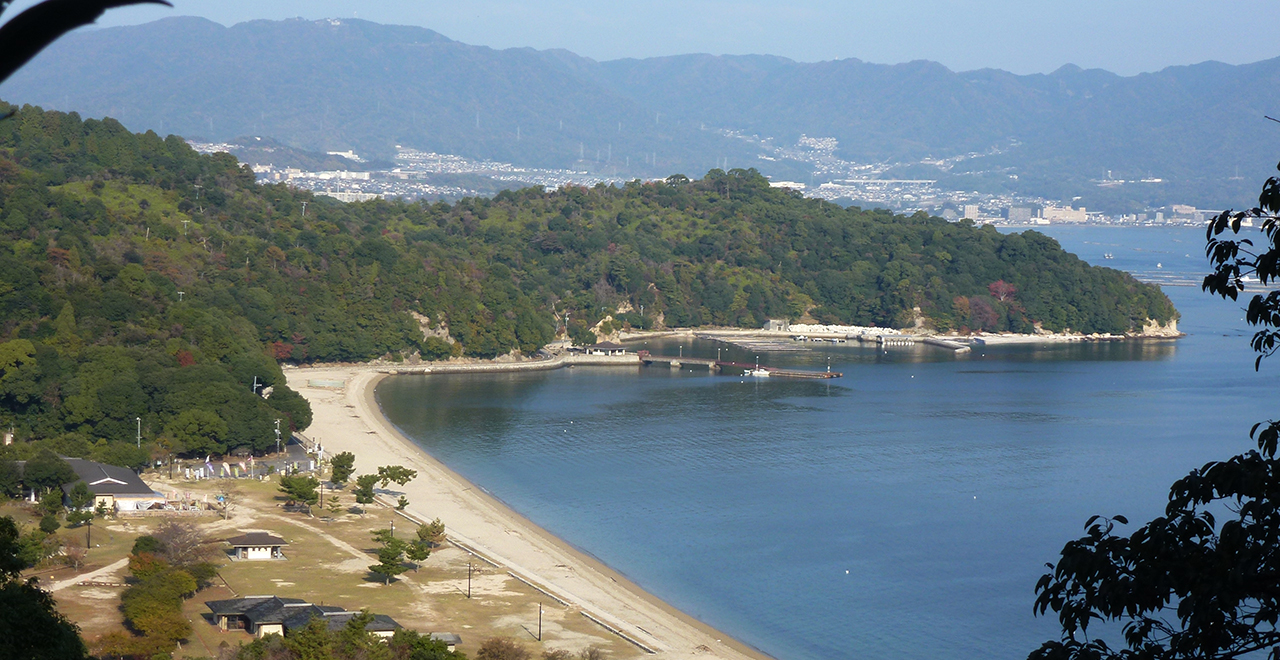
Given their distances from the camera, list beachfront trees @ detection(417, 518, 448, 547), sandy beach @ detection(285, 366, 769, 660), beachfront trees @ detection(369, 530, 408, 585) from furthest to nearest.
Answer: beachfront trees @ detection(417, 518, 448, 547)
beachfront trees @ detection(369, 530, 408, 585)
sandy beach @ detection(285, 366, 769, 660)

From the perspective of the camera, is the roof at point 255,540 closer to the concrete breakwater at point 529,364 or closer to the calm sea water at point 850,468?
the calm sea water at point 850,468

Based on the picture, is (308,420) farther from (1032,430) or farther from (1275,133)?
(1275,133)

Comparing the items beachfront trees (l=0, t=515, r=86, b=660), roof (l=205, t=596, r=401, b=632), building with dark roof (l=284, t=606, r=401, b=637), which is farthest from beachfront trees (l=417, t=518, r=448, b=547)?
beachfront trees (l=0, t=515, r=86, b=660)

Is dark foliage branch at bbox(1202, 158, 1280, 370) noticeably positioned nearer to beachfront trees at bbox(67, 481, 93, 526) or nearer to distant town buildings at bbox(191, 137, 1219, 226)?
beachfront trees at bbox(67, 481, 93, 526)

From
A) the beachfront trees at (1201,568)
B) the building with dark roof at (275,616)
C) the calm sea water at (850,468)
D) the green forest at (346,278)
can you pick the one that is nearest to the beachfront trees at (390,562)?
the building with dark roof at (275,616)

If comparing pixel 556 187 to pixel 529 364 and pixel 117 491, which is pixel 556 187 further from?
pixel 117 491

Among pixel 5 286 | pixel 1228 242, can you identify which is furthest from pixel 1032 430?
pixel 1228 242
